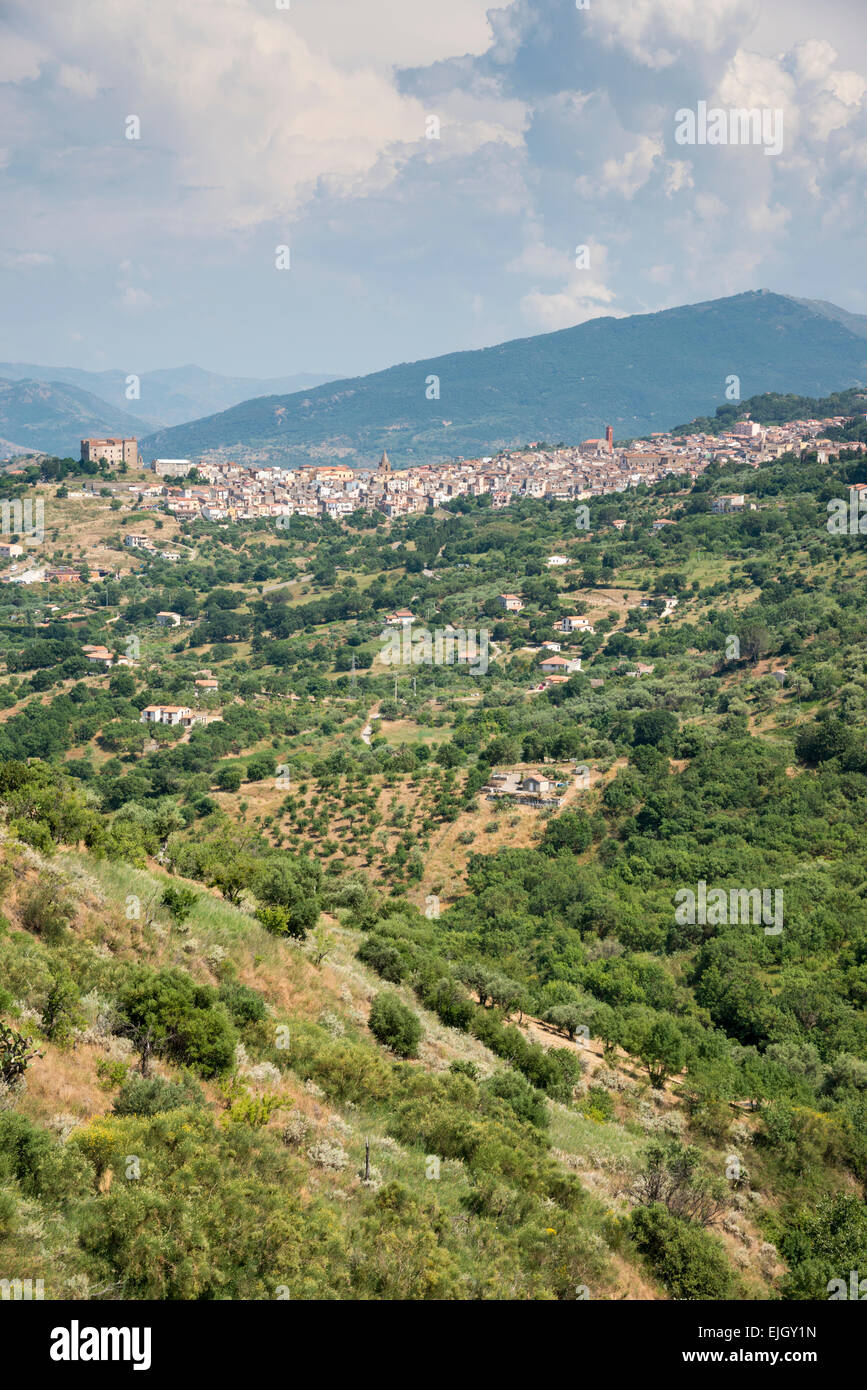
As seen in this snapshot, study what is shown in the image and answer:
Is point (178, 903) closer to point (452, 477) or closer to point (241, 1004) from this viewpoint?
point (241, 1004)

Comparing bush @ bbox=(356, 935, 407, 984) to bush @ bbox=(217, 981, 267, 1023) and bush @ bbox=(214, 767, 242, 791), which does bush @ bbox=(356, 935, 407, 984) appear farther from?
bush @ bbox=(214, 767, 242, 791)

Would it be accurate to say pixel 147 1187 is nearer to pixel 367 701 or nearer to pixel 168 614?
pixel 367 701

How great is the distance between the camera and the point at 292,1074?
11.5 meters

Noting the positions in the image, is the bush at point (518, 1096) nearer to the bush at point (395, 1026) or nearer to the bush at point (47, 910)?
the bush at point (395, 1026)

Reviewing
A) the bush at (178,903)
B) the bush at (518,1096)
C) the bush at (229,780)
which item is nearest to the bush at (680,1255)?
the bush at (518,1096)

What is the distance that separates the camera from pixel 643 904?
3167 cm

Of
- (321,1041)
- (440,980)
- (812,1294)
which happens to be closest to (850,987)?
(440,980)

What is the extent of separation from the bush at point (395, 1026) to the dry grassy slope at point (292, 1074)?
263mm

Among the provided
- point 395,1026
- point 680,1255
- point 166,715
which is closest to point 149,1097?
point 395,1026

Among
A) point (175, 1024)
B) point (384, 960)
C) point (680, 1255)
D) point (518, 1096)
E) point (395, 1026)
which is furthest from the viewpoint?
point (384, 960)

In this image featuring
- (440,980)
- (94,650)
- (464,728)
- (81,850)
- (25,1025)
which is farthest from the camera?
(94,650)

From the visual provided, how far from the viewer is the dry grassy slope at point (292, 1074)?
369 inches

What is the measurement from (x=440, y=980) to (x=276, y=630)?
231ft

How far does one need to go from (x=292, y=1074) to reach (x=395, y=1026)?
3.54 m
